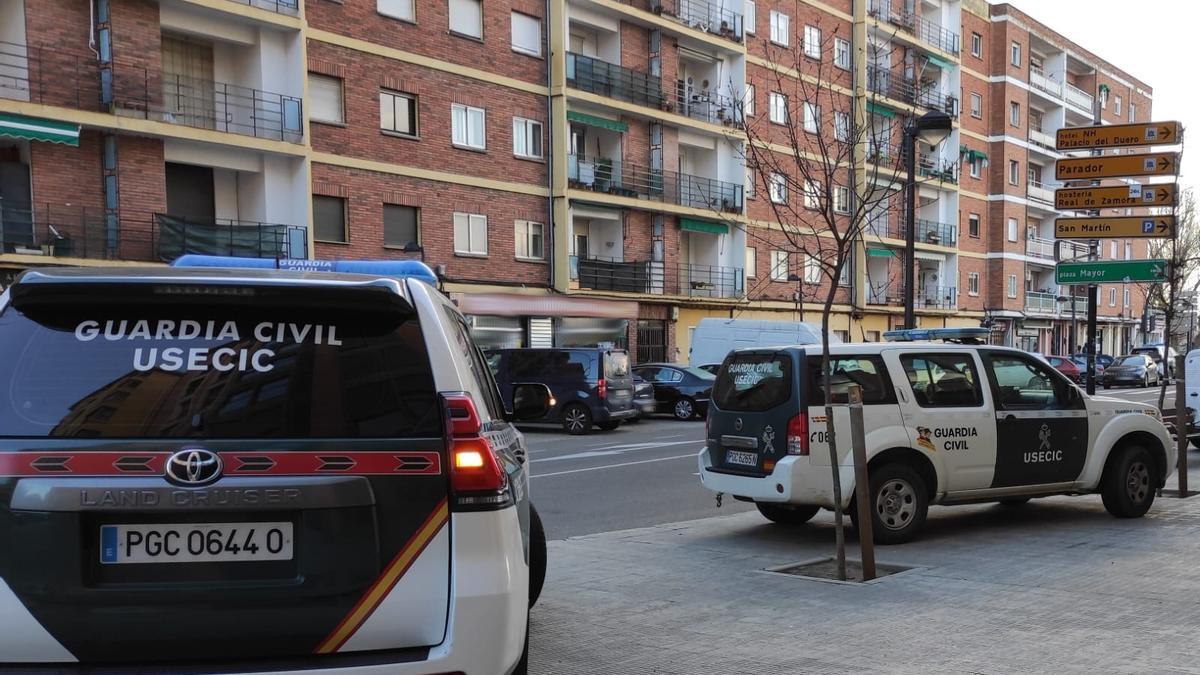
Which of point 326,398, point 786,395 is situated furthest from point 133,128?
point 326,398

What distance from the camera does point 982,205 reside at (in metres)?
53.5

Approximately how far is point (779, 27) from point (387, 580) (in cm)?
3914

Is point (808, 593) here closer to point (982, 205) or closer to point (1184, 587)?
point (1184, 587)

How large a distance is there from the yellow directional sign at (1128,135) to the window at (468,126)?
18667 millimetres

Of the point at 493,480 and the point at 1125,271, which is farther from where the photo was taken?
the point at 1125,271

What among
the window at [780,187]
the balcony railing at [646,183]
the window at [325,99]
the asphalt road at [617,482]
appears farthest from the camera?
the balcony railing at [646,183]

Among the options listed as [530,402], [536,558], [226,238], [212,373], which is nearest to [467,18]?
[226,238]

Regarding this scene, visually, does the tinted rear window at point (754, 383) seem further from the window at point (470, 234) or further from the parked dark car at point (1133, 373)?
the parked dark car at point (1133, 373)

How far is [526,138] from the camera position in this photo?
29.7 meters

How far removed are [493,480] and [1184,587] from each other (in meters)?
5.30

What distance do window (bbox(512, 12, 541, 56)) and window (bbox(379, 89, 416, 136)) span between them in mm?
4337

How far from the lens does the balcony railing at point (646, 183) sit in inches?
1217

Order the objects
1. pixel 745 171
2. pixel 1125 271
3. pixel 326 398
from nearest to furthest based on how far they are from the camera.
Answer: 1. pixel 326 398
2. pixel 1125 271
3. pixel 745 171

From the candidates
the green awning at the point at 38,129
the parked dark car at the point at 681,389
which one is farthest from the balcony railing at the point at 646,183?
the green awning at the point at 38,129
